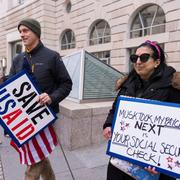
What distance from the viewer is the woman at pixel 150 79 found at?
189 cm

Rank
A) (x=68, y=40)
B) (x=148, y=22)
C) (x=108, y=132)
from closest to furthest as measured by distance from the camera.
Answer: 1. (x=108, y=132)
2. (x=148, y=22)
3. (x=68, y=40)

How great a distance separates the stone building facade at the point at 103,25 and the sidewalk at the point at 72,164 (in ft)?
33.8

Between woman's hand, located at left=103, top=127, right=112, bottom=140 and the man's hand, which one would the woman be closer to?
woman's hand, located at left=103, top=127, right=112, bottom=140

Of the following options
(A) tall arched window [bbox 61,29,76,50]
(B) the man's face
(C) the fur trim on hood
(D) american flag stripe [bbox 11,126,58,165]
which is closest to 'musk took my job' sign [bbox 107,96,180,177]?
(C) the fur trim on hood

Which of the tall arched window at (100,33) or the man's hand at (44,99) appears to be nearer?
the man's hand at (44,99)

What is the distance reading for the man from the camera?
2385 millimetres

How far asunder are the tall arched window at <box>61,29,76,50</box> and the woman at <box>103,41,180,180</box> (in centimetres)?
2066

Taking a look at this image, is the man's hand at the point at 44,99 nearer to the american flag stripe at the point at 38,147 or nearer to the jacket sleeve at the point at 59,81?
the jacket sleeve at the point at 59,81

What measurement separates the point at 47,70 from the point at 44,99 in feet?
0.96

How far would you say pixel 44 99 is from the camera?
2.31 metres

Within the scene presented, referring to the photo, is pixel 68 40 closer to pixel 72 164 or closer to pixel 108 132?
pixel 72 164

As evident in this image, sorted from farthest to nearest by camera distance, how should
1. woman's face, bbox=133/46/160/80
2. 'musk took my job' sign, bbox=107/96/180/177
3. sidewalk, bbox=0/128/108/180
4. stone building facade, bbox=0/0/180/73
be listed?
stone building facade, bbox=0/0/180/73, sidewalk, bbox=0/128/108/180, woman's face, bbox=133/46/160/80, 'musk took my job' sign, bbox=107/96/180/177

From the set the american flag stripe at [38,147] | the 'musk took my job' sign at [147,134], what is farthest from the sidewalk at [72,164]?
the 'musk took my job' sign at [147,134]

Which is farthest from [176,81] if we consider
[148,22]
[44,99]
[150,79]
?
[148,22]
